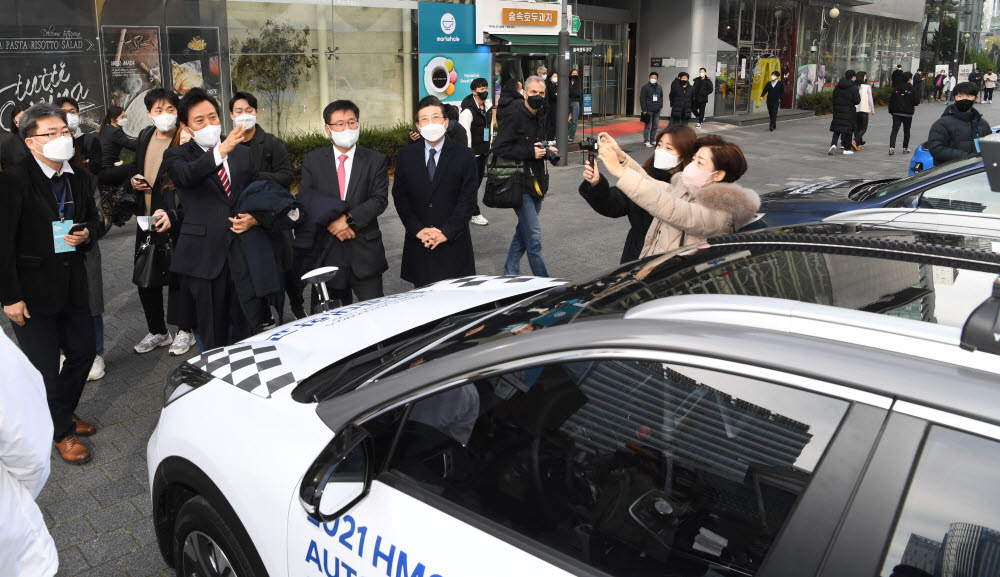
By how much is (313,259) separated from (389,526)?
3374mm

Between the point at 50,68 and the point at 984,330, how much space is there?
42.7 ft

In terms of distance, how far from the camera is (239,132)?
462cm

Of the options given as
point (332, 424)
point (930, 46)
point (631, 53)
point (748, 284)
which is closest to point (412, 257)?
point (332, 424)

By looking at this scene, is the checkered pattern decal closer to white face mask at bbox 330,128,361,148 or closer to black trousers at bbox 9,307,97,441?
black trousers at bbox 9,307,97,441

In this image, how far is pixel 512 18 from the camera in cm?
1800

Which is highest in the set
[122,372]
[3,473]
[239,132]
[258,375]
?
[239,132]

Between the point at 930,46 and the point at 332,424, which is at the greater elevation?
the point at 930,46

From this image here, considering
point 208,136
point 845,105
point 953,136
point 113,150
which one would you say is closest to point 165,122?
point 208,136

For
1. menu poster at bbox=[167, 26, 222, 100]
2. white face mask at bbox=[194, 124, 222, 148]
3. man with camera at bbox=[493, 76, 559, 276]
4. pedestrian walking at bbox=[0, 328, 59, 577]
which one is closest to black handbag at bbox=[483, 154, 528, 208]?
man with camera at bbox=[493, 76, 559, 276]

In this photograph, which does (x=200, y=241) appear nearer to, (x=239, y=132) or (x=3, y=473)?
(x=239, y=132)

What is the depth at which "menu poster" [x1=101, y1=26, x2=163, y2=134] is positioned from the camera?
1239 centimetres

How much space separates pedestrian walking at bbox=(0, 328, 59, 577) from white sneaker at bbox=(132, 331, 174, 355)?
3682 mm

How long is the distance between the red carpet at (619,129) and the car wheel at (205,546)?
62.8 feet

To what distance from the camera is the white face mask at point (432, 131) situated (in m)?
5.28
